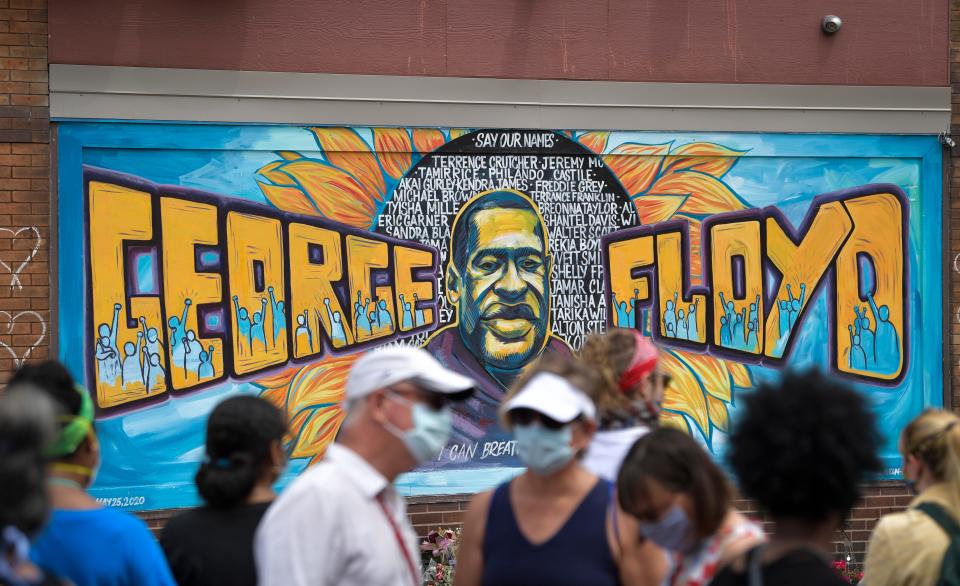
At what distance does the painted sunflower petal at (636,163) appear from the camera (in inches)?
366

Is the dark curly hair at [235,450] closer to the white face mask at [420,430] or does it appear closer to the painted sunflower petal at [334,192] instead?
the white face mask at [420,430]

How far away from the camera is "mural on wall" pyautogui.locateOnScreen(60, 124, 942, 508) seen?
8281mm

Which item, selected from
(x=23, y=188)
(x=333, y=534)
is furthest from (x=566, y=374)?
(x=23, y=188)

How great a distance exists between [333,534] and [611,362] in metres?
→ 1.65

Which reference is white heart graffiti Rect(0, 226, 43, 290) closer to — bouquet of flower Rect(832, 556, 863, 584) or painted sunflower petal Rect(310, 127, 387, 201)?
painted sunflower petal Rect(310, 127, 387, 201)

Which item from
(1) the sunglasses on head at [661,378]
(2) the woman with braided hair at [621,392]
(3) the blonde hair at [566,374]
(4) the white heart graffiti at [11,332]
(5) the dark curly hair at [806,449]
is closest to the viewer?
(5) the dark curly hair at [806,449]

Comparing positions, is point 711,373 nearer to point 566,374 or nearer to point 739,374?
point 739,374

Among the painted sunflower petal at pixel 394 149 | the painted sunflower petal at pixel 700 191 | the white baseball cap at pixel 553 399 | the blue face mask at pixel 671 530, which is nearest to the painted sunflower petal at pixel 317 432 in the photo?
the painted sunflower petal at pixel 394 149

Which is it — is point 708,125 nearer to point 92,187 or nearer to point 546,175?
point 546,175

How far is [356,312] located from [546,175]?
5.95 ft

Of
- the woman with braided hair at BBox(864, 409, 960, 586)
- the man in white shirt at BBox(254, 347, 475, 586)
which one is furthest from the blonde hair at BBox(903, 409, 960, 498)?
the man in white shirt at BBox(254, 347, 475, 586)

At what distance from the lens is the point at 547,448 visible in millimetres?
3660

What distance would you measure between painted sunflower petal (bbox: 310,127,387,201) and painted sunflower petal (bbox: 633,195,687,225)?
2.05 metres

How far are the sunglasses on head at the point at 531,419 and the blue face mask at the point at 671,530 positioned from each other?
1.52 ft
